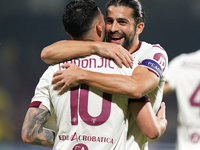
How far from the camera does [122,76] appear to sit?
1534 millimetres

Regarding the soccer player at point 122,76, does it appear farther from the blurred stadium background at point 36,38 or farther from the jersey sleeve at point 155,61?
the blurred stadium background at point 36,38

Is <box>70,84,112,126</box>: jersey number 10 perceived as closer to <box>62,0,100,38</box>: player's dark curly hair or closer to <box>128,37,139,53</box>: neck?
<box>62,0,100,38</box>: player's dark curly hair

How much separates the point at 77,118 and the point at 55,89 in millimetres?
205

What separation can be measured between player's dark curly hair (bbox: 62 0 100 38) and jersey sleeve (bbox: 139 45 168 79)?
37 cm

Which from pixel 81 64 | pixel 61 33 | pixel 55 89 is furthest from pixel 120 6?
pixel 61 33

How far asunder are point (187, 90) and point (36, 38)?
4.57 meters

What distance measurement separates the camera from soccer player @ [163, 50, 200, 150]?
163 centimetres

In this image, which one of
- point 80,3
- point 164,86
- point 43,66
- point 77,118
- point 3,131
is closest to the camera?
point 77,118

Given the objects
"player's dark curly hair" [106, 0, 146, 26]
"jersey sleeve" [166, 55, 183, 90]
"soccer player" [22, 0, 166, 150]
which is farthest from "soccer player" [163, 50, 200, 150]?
"player's dark curly hair" [106, 0, 146, 26]

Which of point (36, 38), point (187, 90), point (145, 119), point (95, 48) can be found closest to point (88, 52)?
point (95, 48)

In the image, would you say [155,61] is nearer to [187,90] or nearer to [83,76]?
[187,90]

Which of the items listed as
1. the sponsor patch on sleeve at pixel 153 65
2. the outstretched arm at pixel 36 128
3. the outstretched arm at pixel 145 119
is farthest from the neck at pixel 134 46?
the outstretched arm at pixel 36 128

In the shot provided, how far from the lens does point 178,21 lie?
18.7ft

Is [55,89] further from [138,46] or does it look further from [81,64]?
[138,46]
